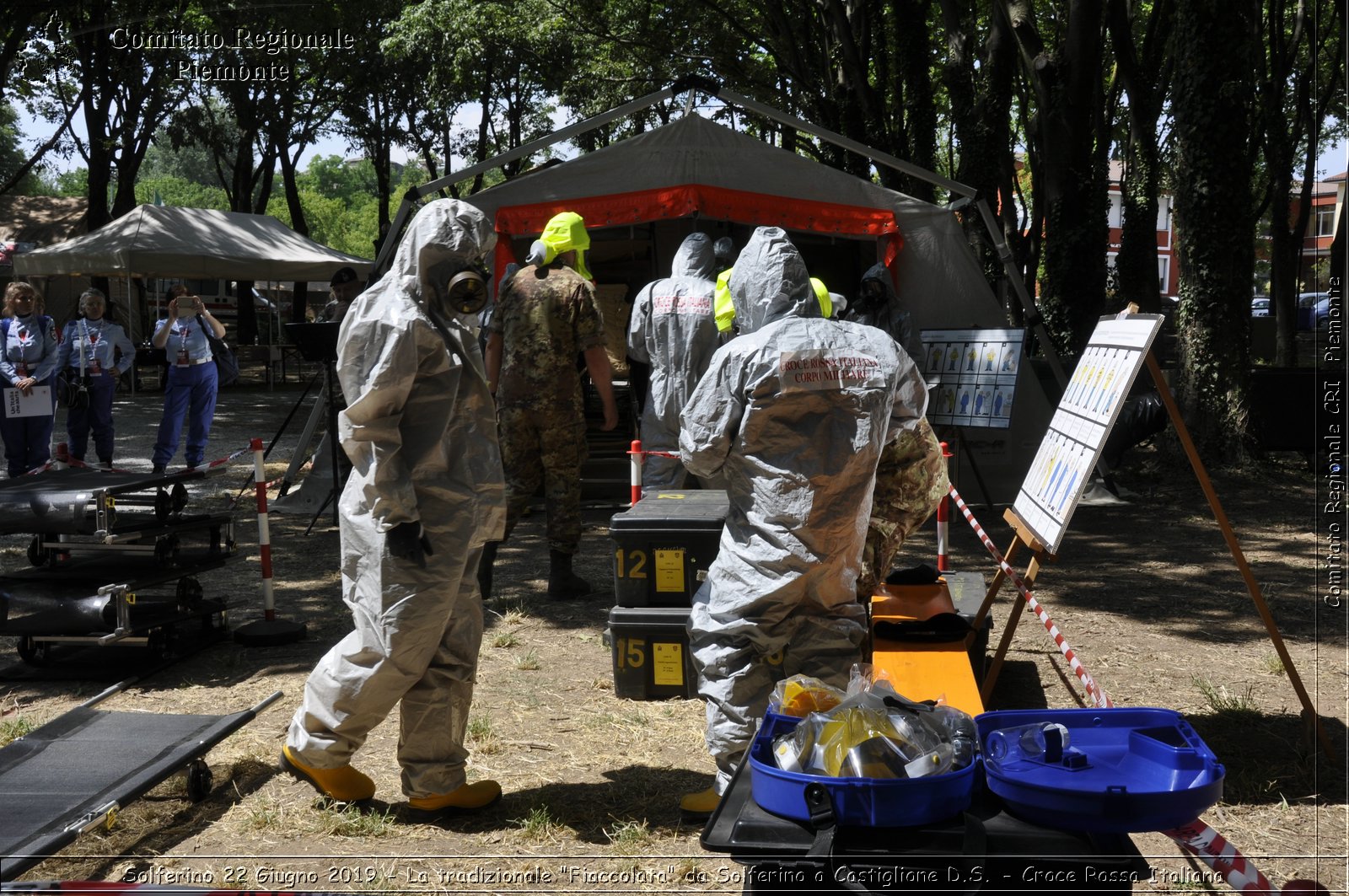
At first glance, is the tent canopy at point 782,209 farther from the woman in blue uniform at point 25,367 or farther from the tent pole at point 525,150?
the woman in blue uniform at point 25,367

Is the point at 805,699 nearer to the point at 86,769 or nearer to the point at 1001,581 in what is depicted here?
the point at 1001,581

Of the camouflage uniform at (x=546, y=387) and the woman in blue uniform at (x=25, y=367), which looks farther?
the woman in blue uniform at (x=25, y=367)

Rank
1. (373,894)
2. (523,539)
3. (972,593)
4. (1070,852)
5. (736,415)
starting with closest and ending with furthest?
(1070,852) → (373,894) → (736,415) → (972,593) → (523,539)

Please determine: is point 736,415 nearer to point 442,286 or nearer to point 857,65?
point 442,286

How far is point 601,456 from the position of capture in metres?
10.8

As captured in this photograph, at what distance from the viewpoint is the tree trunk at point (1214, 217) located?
11.0 meters

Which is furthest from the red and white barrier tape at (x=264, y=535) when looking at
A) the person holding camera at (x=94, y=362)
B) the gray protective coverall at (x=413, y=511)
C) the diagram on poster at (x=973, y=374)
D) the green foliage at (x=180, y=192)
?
the green foliage at (x=180, y=192)

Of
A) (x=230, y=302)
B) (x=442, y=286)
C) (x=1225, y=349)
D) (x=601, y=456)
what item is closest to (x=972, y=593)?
(x=442, y=286)

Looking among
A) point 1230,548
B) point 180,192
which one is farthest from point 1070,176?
point 180,192

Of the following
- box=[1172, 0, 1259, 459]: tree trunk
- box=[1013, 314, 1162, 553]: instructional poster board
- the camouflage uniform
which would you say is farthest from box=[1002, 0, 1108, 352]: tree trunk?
box=[1013, 314, 1162, 553]: instructional poster board

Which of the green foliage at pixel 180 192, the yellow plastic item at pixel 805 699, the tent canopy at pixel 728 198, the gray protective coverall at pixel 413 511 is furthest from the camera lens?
the green foliage at pixel 180 192

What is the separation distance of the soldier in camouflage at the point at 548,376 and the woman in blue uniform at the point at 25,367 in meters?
5.99

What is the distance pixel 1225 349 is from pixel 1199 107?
229 cm

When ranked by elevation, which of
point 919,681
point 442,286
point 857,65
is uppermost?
point 857,65
